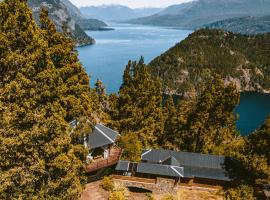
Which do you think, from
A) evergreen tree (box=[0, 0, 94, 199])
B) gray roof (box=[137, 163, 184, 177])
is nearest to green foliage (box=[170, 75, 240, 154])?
gray roof (box=[137, 163, 184, 177])

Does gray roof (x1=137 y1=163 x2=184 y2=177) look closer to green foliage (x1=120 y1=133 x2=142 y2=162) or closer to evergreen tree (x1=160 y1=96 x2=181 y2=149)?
green foliage (x1=120 y1=133 x2=142 y2=162)

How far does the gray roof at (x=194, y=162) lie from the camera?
44.1 metres

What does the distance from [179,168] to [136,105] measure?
15324 millimetres

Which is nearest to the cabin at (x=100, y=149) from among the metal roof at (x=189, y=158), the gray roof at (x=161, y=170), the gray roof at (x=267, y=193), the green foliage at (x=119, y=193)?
the green foliage at (x=119, y=193)

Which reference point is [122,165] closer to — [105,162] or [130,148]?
[105,162]

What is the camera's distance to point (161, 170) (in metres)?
41.2

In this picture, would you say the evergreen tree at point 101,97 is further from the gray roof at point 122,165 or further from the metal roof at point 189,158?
the gray roof at point 122,165

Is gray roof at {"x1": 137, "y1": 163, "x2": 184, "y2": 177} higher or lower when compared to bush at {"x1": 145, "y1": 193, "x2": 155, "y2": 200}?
higher

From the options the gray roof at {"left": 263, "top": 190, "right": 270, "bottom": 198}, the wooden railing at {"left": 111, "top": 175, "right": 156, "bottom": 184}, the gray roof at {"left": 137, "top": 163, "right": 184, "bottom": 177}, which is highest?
the gray roof at {"left": 137, "top": 163, "right": 184, "bottom": 177}

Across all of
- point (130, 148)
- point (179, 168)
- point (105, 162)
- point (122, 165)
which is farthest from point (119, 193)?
point (130, 148)

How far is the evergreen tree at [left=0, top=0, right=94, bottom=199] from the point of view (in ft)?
75.7

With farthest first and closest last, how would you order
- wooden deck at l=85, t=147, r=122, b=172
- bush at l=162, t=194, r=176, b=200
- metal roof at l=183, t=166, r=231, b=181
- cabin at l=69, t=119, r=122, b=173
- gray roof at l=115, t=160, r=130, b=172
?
metal roof at l=183, t=166, r=231, b=181 < gray roof at l=115, t=160, r=130, b=172 < cabin at l=69, t=119, r=122, b=173 < wooden deck at l=85, t=147, r=122, b=172 < bush at l=162, t=194, r=176, b=200

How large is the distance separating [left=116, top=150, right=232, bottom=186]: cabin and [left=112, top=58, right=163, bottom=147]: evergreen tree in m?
6.99

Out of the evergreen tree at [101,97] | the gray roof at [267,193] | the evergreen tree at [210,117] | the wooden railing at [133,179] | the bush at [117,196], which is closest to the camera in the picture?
the bush at [117,196]
